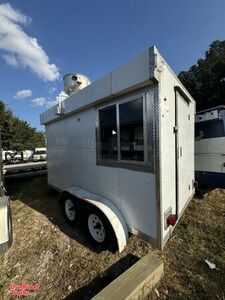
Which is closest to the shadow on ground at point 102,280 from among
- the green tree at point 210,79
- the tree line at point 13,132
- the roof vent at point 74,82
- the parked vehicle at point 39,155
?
the roof vent at point 74,82

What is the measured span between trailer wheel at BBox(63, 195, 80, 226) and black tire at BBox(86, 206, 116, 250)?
45 cm

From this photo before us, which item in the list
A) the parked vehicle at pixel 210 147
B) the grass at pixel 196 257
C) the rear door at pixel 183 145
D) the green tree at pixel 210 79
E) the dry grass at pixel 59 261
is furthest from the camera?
the green tree at pixel 210 79

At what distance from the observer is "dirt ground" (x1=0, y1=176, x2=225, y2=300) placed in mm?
2486

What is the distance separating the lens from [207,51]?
16453mm

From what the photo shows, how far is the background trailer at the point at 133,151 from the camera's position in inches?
105

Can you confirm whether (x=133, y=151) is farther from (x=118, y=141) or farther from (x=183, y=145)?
(x=183, y=145)

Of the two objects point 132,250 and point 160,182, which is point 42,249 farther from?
point 160,182

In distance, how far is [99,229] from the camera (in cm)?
346

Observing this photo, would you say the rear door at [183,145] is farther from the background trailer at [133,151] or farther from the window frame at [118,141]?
the window frame at [118,141]

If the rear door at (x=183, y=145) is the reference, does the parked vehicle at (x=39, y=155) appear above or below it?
below

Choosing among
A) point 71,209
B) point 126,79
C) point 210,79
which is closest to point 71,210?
point 71,209

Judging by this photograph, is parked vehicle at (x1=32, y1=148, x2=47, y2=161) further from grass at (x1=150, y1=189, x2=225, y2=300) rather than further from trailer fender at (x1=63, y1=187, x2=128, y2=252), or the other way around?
grass at (x1=150, y1=189, x2=225, y2=300)

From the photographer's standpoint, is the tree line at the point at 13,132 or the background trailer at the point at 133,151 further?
the tree line at the point at 13,132

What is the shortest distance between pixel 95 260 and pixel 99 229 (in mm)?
541
